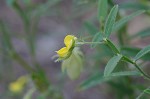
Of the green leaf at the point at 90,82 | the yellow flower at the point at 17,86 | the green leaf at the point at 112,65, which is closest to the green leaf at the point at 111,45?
the green leaf at the point at 112,65

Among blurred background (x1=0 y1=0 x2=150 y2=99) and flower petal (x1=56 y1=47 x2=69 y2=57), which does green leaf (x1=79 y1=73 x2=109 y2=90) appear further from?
flower petal (x1=56 y1=47 x2=69 y2=57)

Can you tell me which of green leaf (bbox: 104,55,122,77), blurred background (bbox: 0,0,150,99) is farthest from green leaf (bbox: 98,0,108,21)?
green leaf (bbox: 104,55,122,77)

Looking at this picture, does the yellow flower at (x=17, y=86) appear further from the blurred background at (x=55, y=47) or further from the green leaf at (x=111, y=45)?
the green leaf at (x=111, y=45)

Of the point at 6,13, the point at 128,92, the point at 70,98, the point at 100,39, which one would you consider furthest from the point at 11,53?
the point at 6,13

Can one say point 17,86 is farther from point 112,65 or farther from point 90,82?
point 112,65

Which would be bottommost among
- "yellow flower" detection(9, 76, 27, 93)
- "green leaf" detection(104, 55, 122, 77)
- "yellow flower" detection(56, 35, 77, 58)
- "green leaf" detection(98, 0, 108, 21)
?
"green leaf" detection(104, 55, 122, 77)

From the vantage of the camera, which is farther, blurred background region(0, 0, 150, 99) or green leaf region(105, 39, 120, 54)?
blurred background region(0, 0, 150, 99)

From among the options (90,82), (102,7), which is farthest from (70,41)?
(90,82)

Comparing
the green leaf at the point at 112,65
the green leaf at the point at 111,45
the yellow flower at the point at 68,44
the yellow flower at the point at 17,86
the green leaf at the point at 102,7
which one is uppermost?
the yellow flower at the point at 17,86

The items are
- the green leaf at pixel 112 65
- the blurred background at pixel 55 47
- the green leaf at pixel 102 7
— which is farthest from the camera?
the blurred background at pixel 55 47
